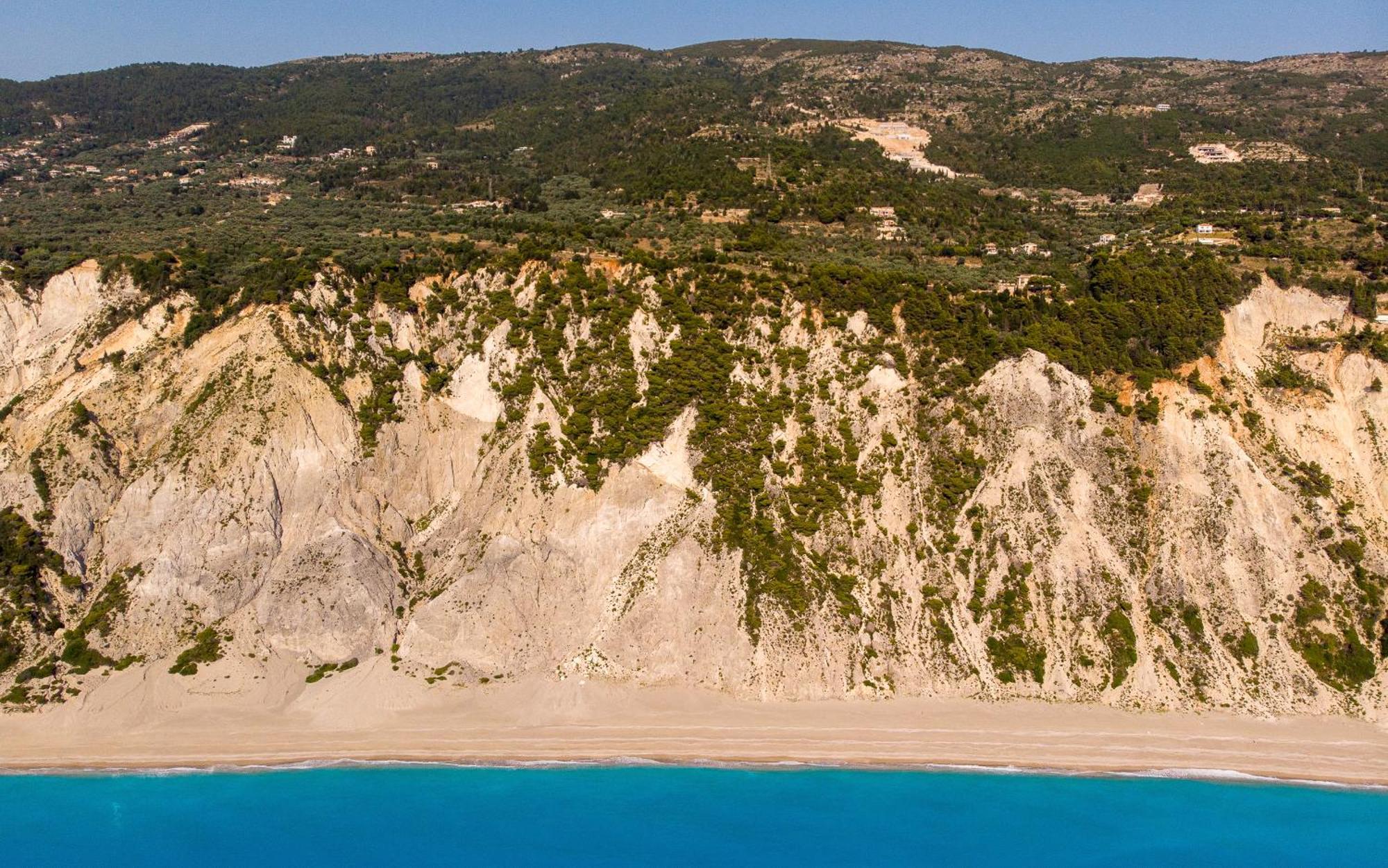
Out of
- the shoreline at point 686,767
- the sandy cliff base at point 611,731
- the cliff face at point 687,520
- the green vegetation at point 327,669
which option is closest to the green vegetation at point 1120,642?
the cliff face at point 687,520

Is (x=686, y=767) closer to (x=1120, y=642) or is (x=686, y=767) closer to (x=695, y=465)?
(x=695, y=465)

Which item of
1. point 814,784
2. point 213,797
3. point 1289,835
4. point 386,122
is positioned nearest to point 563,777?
point 814,784

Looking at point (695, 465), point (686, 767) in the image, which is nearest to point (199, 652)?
point (686, 767)

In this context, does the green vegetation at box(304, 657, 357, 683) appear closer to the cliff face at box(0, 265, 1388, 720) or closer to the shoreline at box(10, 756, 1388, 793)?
the cliff face at box(0, 265, 1388, 720)

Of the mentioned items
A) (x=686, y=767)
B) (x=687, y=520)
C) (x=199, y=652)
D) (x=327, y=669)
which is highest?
(x=687, y=520)

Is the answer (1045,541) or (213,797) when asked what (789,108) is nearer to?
(1045,541)

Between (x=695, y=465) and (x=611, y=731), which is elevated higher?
(x=695, y=465)
